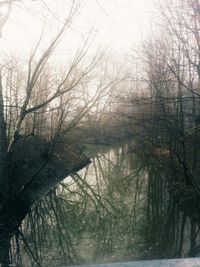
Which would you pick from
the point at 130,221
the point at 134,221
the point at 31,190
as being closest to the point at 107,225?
the point at 130,221

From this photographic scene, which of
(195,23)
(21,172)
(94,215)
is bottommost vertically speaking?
(94,215)

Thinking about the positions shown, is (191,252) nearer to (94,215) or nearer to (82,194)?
(94,215)

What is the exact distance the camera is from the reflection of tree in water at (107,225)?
7590 mm

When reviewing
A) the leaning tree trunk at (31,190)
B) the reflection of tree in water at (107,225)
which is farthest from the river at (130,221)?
the leaning tree trunk at (31,190)

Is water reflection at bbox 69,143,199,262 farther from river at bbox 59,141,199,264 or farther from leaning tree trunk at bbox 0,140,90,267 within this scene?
leaning tree trunk at bbox 0,140,90,267

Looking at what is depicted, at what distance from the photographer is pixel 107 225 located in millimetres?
9797

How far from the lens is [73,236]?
8828 millimetres

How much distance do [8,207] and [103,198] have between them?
3.99m

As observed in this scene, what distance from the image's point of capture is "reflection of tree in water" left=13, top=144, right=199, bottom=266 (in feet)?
24.9

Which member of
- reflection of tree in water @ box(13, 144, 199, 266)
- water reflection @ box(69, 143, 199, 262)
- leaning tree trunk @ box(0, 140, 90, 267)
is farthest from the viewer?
leaning tree trunk @ box(0, 140, 90, 267)

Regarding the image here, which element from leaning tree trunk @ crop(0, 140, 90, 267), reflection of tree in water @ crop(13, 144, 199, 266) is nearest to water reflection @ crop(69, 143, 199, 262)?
reflection of tree in water @ crop(13, 144, 199, 266)

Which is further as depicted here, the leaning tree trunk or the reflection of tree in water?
the leaning tree trunk

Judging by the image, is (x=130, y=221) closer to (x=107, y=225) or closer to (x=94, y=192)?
(x=107, y=225)

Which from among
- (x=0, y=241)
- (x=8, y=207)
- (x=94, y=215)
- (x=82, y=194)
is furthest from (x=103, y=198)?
(x=0, y=241)
